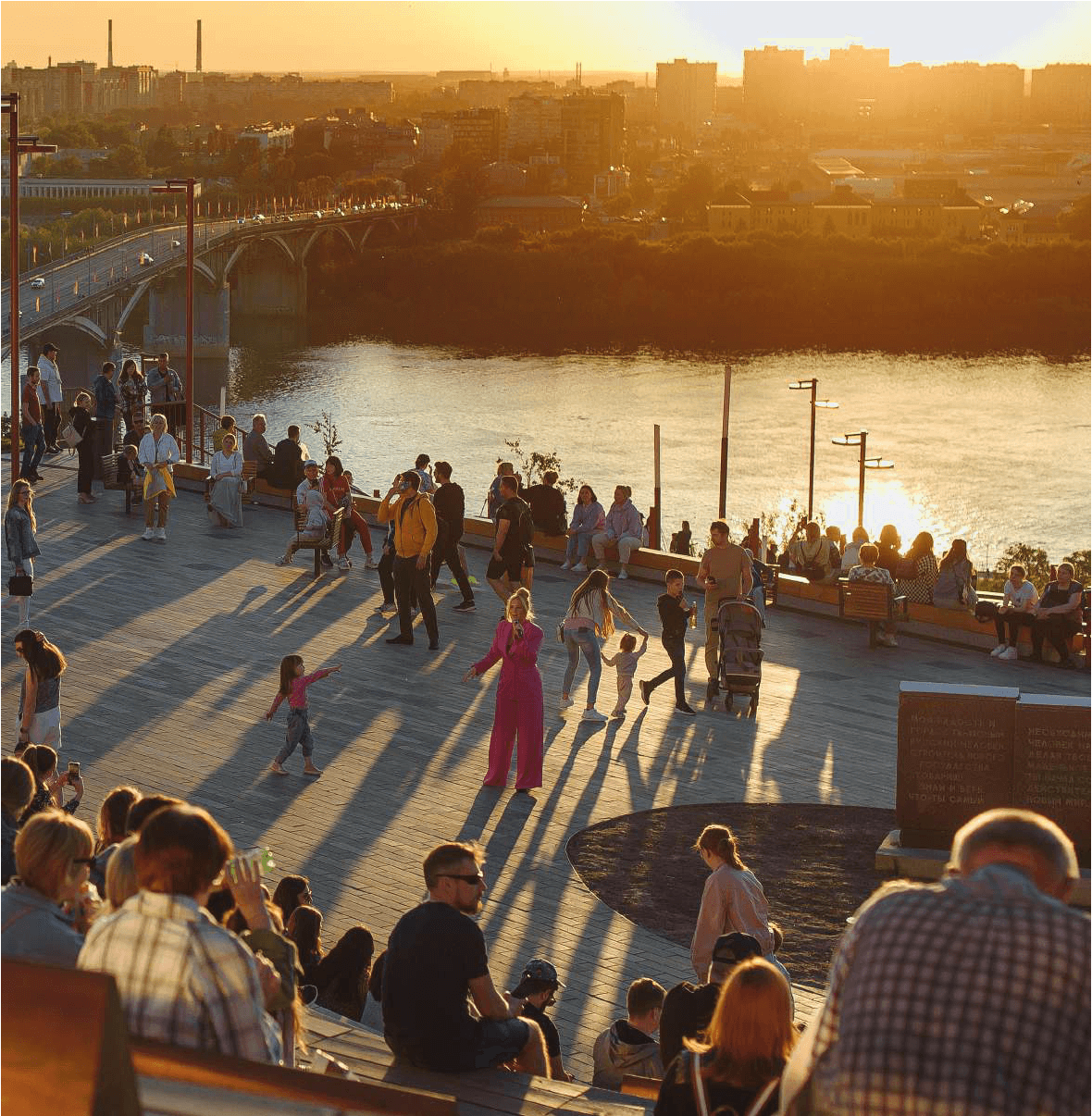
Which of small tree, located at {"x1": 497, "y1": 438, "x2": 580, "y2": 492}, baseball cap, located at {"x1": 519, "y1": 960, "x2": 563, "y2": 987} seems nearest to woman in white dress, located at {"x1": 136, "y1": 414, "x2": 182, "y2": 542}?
baseball cap, located at {"x1": 519, "y1": 960, "x2": 563, "y2": 987}

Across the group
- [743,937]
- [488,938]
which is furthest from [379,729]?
[743,937]

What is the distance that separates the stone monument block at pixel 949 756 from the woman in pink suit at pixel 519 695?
2.31 meters

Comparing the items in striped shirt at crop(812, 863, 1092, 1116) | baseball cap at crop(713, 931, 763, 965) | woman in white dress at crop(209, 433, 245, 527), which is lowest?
baseball cap at crop(713, 931, 763, 965)

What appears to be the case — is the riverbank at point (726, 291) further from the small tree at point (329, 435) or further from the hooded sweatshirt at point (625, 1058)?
the hooded sweatshirt at point (625, 1058)

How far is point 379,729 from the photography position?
13.3 metres

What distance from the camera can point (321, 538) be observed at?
17719 millimetres

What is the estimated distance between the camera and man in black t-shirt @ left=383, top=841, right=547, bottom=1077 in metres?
5.66

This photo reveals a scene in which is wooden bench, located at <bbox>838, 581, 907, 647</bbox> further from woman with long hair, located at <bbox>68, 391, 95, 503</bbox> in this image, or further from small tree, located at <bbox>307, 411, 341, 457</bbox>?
small tree, located at <bbox>307, 411, 341, 457</bbox>

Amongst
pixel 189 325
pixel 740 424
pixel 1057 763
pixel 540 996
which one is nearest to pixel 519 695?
pixel 1057 763

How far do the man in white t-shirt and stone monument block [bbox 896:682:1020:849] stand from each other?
1323cm

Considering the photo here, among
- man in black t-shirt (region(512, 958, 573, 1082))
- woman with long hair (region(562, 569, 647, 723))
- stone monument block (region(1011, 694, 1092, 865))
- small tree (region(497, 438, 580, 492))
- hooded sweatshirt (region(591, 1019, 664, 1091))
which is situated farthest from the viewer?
small tree (region(497, 438, 580, 492))

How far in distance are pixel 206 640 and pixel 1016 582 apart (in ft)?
22.5

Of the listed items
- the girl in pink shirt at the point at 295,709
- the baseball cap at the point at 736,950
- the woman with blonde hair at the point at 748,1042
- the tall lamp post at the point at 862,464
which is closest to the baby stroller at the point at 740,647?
the girl in pink shirt at the point at 295,709

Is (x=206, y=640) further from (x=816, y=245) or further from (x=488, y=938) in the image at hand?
(x=816, y=245)
